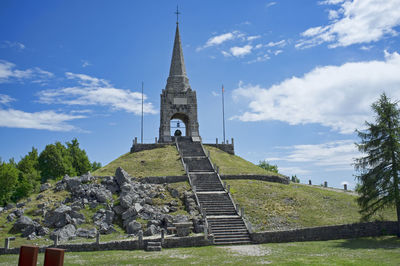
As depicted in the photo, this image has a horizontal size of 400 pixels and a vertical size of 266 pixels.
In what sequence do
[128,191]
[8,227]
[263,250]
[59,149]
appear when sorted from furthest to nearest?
[59,149], [128,191], [8,227], [263,250]

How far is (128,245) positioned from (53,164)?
4814cm

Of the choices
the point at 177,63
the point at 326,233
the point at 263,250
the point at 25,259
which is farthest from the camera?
the point at 177,63

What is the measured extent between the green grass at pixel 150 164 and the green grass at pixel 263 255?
17.2 metres

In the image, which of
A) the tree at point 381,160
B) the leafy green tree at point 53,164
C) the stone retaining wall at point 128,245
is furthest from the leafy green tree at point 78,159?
the tree at point 381,160

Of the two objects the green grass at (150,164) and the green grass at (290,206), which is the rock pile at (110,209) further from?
the green grass at (290,206)

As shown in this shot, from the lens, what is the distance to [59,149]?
217 feet

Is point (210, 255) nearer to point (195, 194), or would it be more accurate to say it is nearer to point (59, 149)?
point (195, 194)

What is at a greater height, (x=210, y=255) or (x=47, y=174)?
(x=47, y=174)

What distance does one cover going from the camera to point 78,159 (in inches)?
2768

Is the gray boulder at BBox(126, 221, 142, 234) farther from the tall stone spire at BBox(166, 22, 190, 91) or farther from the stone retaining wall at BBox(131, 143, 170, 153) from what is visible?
the tall stone spire at BBox(166, 22, 190, 91)

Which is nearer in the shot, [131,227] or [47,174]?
[131,227]

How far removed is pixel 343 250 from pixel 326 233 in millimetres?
5243

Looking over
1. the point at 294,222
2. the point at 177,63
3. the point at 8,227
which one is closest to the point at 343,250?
the point at 294,222

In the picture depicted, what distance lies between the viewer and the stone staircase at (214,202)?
25.6 m
